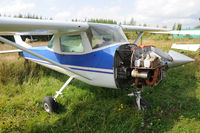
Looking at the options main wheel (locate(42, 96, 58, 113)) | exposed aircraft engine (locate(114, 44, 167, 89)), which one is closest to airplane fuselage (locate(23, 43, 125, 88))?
exposed aircraft engine (locate(114, 44, 167, 89))

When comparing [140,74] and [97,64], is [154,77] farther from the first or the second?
[97,64]

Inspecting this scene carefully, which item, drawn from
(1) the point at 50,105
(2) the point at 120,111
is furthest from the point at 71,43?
(2) the point at 120,111

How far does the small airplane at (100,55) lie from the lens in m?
2.37

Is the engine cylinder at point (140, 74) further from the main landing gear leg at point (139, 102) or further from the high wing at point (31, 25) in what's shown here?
the high wing at point (31, 25)

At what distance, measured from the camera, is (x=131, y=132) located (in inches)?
99.5

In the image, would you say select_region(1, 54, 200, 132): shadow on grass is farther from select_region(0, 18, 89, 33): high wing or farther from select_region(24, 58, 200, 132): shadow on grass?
select_region(0, 18, 89, 33): high wing

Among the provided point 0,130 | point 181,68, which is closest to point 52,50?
point 0,130

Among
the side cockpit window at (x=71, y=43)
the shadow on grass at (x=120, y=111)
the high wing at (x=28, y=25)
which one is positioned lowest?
the shadow on grass at (x=120, y=111)

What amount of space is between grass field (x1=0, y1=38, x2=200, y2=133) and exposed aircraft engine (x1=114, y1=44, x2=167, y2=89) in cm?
79

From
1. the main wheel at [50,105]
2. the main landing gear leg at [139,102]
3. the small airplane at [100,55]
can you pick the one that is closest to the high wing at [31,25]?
the small airplane at [100,55]

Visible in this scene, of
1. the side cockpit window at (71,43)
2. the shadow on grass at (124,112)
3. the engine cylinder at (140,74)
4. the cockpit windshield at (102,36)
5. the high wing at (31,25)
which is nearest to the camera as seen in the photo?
the high wing at (31,25)

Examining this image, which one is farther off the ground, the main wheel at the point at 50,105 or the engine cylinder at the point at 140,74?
the engine cylinder at the point at 140,74

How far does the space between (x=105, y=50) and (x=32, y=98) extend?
8.49ft

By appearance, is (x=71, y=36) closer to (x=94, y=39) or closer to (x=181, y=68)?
(x=94, y=39)
